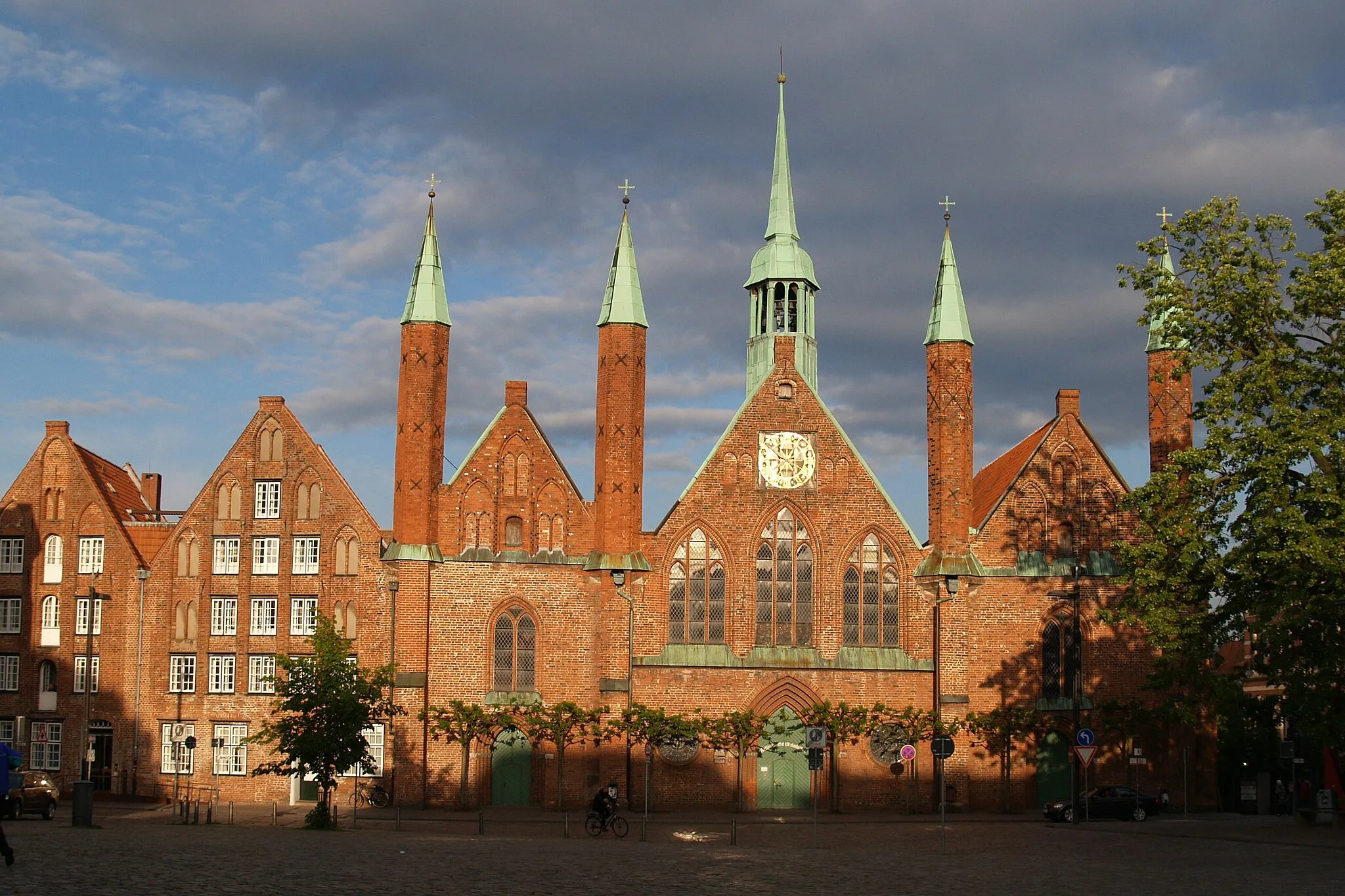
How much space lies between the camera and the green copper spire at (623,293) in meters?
52.0

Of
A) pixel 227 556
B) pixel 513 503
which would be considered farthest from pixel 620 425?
pixel 227 556

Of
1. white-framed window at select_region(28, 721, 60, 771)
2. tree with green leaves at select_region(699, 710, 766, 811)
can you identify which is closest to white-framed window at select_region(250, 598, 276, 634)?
white-framed window at select_region(28, 721, 60, 771)

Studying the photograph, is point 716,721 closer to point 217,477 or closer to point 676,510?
point 676,510

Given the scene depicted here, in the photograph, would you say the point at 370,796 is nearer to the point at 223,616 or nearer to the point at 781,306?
the point at 223,616

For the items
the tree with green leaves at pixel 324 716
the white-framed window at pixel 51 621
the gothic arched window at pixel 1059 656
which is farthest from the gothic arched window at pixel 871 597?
the white-framed window at pixel 51 621

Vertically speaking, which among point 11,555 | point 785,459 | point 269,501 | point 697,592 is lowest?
point 697,592

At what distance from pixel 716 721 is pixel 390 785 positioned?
1125cm

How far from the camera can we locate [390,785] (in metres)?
49.8

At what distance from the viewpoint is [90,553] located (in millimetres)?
55875

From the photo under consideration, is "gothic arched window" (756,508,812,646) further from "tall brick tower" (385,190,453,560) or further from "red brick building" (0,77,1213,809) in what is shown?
"tall brick tower" (385,190,453,560)

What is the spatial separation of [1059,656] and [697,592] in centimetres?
1287

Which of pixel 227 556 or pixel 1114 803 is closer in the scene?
pixel 1114 803

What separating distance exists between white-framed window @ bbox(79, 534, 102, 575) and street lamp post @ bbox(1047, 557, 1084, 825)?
3488 centimetres

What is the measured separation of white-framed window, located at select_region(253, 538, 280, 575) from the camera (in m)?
54.6
